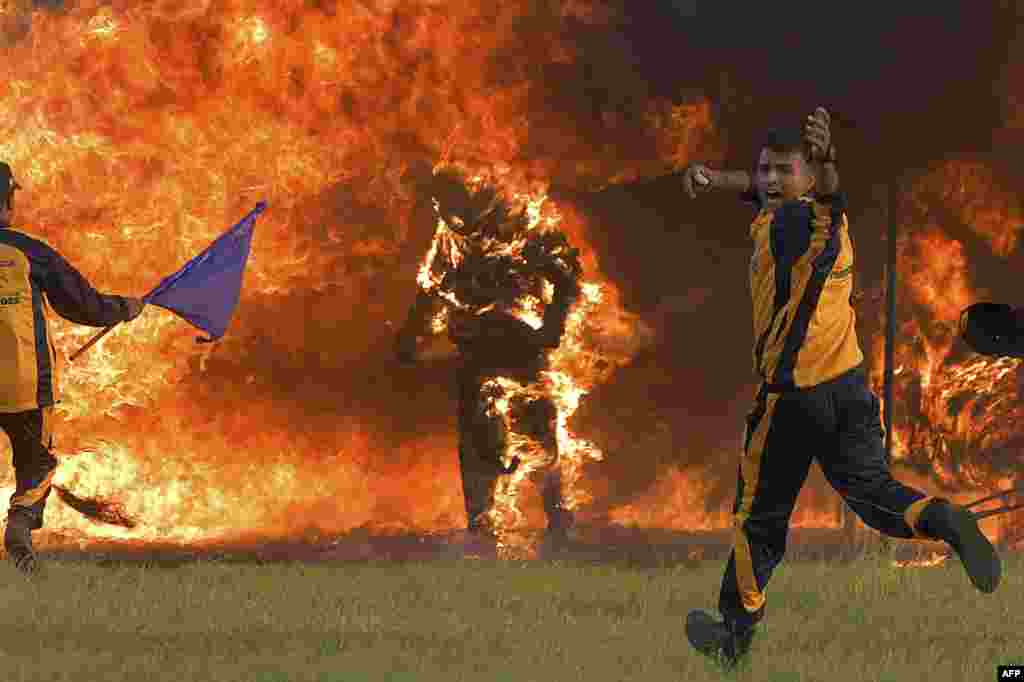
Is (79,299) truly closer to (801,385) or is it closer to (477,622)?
(477,622)

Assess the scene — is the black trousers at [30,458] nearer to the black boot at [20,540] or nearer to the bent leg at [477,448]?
the black boot at [20,540]

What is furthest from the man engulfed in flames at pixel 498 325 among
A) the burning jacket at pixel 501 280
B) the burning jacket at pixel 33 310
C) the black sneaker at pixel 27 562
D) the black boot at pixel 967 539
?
the black boot at pixel 967 539

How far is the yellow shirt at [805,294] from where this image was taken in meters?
6.02

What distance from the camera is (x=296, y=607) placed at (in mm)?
7840

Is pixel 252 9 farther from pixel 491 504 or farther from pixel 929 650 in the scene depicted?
pixel 929 650

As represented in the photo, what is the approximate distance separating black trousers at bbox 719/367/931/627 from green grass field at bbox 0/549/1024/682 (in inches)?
21.0

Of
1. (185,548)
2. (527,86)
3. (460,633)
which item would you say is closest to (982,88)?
(527,86)

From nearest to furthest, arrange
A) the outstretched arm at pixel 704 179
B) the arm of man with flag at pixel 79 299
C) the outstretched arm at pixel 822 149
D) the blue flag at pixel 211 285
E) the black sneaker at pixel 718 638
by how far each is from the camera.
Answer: the outstretched arm at pixel 822 149
the outstretched arm at pixel 704 179
the black sneaker at pixel 718 638
the arm of man with flag at pixel 79 299
the blue flag at pixel 211 285

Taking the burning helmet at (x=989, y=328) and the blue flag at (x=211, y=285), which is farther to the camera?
the blue flag at (x=211, y=285)

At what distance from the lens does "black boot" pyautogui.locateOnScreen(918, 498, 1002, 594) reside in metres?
5.73

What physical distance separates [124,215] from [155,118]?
62cm

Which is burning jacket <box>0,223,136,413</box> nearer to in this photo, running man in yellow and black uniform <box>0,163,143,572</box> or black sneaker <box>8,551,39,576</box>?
running man in yellow and black uniform <box>0,163,143,572</box>

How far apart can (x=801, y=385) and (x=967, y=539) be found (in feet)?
2.72

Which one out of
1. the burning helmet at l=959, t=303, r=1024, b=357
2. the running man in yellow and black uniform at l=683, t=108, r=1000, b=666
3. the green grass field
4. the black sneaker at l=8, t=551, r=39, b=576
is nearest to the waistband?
the running man in yellow and black uniform at l=683, t=108, r=1000, b=666
